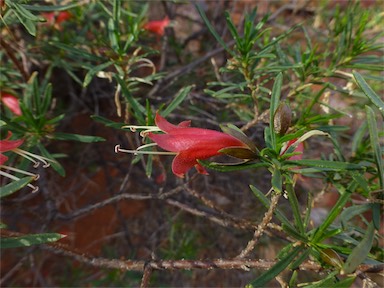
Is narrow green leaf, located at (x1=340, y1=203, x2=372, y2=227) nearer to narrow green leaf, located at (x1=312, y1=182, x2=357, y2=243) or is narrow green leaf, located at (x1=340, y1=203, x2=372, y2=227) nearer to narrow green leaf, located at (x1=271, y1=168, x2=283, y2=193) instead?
narrow green leaf, located at (x1=312, y1=182, x2=357, y2=243)

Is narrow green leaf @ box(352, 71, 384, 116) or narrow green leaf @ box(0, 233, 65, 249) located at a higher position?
narrow green leaf @ box(352, 71, 384, 116)

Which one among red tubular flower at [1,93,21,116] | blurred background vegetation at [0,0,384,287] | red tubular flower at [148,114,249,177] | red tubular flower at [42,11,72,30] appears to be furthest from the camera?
red tubular flower at [42,11,72,30]

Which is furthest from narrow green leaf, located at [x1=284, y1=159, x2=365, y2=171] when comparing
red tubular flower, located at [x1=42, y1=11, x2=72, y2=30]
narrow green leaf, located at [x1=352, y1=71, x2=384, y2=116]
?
red tubular flower, located at [x1=42, y1=11, x2=72, y2=30]

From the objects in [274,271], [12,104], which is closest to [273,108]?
[274,271]

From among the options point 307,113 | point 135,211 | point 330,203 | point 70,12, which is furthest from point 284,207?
point 70,12

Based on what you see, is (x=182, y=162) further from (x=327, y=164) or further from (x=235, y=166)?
(x=327, y=164)

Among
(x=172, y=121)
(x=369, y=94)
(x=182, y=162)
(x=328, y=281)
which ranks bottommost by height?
(x=172, y=121)

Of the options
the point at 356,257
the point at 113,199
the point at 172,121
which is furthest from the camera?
the point at 172,121

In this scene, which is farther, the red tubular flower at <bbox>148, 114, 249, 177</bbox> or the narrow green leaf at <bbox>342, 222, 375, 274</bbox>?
the red tubular flower at <bbox>148, 114, 249, 177</bbox>

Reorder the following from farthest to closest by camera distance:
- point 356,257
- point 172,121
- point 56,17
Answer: point 172,121 → point 56,17 → point 356,257

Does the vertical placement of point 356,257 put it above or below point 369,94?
below

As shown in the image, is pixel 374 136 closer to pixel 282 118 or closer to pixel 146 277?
pixel 282 118

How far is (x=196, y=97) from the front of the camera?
1.34 metres

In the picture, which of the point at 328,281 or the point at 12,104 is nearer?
the point at 328,281
